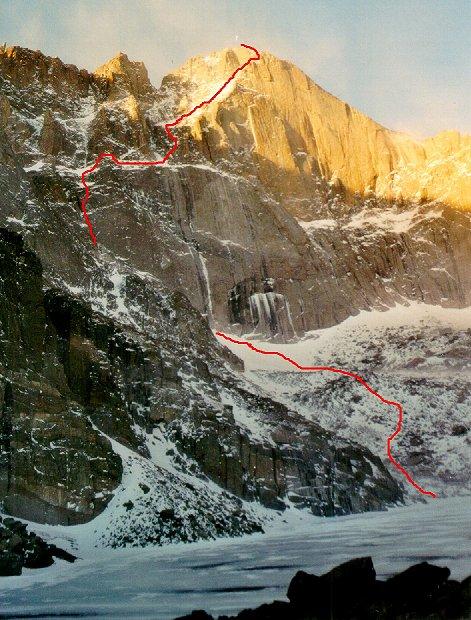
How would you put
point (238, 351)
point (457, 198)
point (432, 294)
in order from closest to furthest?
1. point (238, 351)
2. point (432, 294)
3. point (457, 198)

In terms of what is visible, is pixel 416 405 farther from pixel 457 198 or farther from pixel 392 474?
pixel 457 198

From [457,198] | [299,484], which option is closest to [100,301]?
[299,484]

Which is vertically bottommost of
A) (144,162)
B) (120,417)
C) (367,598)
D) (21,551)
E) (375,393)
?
(367,598)

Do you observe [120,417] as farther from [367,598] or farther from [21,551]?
[367,598]

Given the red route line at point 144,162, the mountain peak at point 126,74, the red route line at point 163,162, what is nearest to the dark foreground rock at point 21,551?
the red route line at point 163,162

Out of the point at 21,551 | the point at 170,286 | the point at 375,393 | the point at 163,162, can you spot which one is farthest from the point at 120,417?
the point at 163,162

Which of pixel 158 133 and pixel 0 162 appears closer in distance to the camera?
pixel 0 162

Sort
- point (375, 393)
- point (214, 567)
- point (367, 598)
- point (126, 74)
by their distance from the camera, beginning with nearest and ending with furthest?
point (367, 598) → point (214, 567) → point (375, 393) → point (126, 74)
